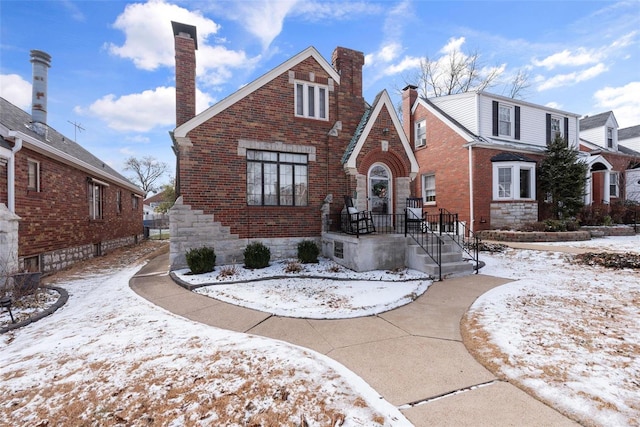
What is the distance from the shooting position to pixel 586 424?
7.43ft

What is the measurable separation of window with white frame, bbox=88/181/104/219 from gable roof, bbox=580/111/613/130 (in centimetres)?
3363

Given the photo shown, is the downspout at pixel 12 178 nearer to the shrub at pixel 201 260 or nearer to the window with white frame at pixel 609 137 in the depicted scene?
the shrub at pixel 201 260

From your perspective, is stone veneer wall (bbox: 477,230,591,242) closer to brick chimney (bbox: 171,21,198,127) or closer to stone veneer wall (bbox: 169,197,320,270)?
stone veneer wall (bbox: 169,197,320,270)

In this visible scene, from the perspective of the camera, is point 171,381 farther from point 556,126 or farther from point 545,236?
point 556,126

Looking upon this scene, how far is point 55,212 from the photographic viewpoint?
30.8ft

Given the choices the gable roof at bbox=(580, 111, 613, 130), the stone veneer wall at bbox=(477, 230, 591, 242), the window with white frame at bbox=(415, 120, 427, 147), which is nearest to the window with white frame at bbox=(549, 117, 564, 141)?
the gable roof at bbox=(580, 111, 613, 130)

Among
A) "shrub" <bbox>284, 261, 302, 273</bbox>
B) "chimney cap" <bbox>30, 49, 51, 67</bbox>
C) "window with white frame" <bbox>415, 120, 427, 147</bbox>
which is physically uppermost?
"chimney cap" <bbox>30, 49, 51, 67</bbox>

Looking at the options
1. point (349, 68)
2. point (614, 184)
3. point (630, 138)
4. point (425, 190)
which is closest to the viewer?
point (349, 68)

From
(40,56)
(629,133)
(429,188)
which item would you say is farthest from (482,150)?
(629,133)

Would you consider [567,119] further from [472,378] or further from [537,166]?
[472,378]

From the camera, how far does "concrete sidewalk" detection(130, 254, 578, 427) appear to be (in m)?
2.48

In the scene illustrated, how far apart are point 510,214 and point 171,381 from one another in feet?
55.9

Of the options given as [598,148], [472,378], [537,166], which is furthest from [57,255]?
[598,148]

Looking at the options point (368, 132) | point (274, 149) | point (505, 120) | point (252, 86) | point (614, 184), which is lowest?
point (614, 184)
